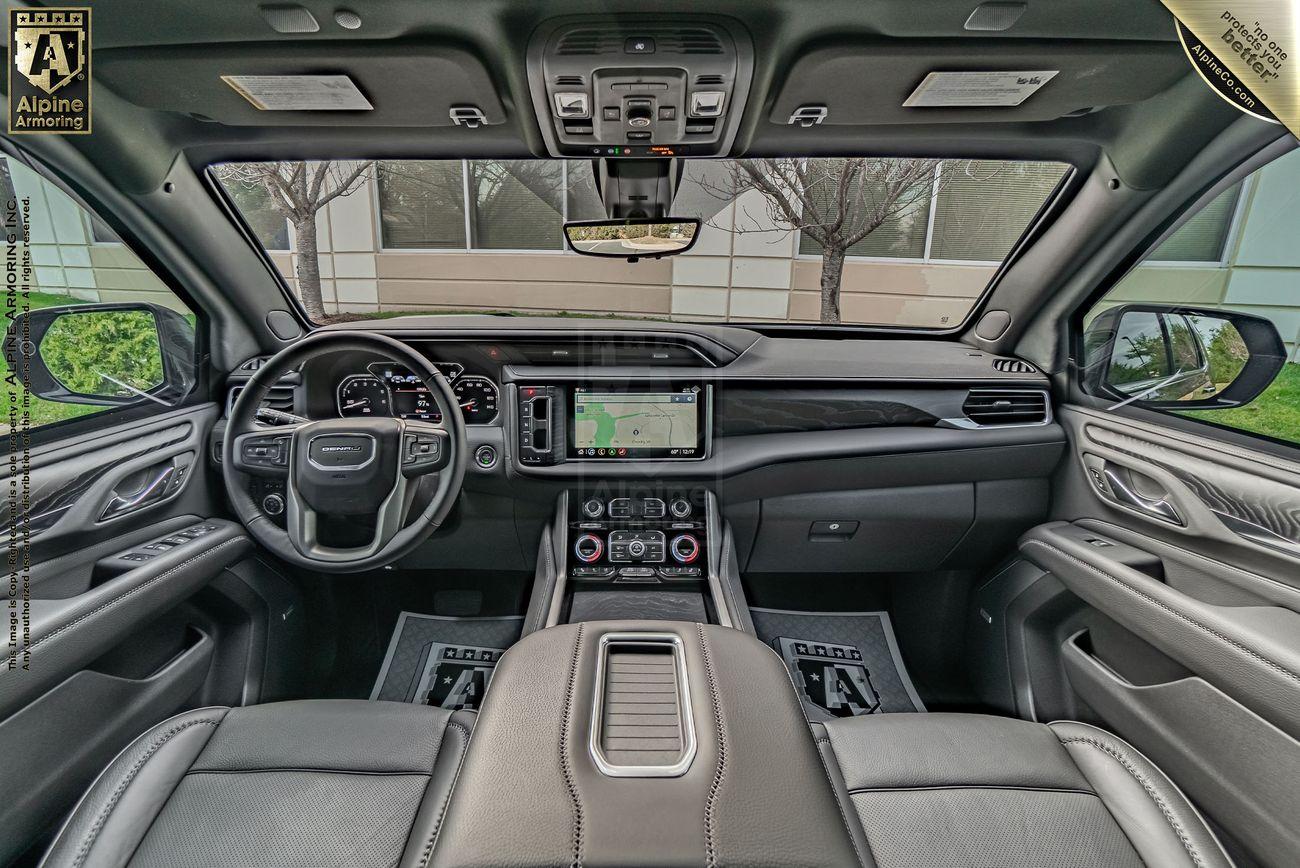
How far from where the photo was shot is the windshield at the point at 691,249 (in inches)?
96.3

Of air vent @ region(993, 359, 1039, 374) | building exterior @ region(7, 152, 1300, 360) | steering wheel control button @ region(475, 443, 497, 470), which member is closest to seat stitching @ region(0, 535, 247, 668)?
steering wheel control button @ region(475, 443, 497, 470)

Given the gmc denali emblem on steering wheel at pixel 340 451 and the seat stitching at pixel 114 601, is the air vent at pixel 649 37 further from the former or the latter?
the seat stitching at pixel 114 601

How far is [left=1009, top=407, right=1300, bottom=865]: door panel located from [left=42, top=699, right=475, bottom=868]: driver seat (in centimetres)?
171

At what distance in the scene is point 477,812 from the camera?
35.2 inches

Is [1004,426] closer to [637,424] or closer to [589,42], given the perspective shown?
[637,424]

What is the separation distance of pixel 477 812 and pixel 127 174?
2.16 metres

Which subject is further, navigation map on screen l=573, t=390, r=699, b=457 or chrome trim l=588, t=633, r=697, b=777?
navigation map on screen l=573, t=390, r=699, b=457

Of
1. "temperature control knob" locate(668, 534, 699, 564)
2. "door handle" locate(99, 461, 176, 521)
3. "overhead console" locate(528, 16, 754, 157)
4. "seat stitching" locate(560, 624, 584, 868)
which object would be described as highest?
"overhead console" locate(528, 16, 754, 157)

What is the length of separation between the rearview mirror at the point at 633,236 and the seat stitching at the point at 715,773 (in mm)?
1563

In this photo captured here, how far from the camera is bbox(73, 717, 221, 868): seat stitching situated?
3.48ft

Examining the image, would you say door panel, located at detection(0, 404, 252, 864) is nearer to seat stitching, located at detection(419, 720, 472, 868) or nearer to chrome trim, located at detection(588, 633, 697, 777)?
seat stitching, located at detection(419, 720, 472, 868)

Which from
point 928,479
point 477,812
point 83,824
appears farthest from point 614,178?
point 83,824

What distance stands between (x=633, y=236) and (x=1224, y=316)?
1.97 m

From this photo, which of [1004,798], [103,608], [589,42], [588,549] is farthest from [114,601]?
[1004,798]
